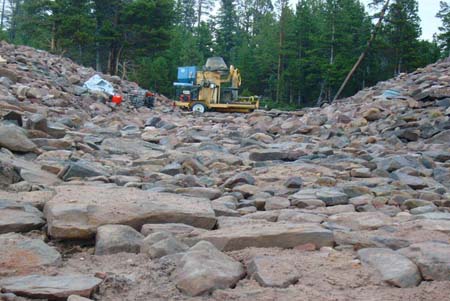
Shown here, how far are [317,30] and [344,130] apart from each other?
1084 inches

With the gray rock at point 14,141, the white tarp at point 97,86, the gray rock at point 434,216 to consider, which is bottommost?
the gray rock at point 434,216

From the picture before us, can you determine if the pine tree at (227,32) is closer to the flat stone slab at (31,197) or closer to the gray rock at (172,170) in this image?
the gray rock at (172,170)

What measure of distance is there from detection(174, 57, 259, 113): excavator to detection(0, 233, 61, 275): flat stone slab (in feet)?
54.4

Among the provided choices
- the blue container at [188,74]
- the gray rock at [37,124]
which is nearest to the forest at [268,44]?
the blue container at [188,74]

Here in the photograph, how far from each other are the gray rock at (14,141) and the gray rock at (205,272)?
3.62 metres

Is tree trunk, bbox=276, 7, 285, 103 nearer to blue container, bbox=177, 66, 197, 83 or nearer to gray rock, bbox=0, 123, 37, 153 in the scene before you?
blue container, bbox=177, 66, 197, 83

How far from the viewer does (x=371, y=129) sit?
11203 millimetres

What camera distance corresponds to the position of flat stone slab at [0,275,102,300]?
2250 millimetres

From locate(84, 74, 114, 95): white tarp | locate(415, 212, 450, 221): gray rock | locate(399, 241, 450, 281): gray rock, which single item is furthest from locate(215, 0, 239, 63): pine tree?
locate(399, 241, 450, 281): gray rock

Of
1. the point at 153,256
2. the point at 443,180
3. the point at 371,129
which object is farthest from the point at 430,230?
the point at 371,129

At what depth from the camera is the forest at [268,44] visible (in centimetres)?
2956

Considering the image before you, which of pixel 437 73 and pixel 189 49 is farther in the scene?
pixel 189 49

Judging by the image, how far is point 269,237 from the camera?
119 inches

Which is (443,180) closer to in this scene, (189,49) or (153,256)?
(153,256)
